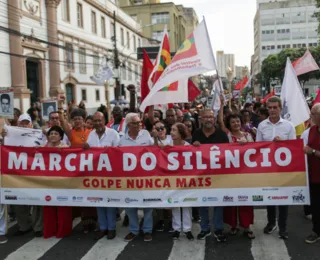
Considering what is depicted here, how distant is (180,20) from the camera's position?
7612cm

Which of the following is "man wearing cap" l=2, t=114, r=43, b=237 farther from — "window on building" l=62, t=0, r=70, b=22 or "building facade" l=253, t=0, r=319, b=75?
"building facade" l=253, t=0, r=319, b=75

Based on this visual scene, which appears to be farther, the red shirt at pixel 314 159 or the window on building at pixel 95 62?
the window on building at pixel 95 62

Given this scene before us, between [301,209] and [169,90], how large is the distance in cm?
305

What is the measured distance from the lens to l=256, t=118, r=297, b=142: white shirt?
5090mm

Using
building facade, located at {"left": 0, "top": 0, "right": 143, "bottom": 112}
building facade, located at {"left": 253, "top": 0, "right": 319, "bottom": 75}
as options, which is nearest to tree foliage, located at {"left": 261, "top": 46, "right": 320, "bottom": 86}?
building facade, located at {"left": 0, "top": 0, "right": 143, "bottom": 112}

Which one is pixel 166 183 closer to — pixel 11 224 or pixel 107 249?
pixel 107 249

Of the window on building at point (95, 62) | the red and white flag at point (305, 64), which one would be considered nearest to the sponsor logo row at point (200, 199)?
the red and white flag at point (305, 64)

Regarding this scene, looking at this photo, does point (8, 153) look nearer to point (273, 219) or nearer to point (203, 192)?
point (203, 192)

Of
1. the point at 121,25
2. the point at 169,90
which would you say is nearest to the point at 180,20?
the point at 121,25

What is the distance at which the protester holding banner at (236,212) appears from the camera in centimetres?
505

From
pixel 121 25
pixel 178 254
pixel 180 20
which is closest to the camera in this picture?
pixel 178 254

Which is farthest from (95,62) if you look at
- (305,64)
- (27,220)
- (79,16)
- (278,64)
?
(278,64)

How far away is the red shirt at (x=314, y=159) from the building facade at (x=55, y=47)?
1830 centimetres

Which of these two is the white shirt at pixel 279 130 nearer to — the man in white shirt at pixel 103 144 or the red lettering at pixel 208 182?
the red lettering at pixel 208 182
